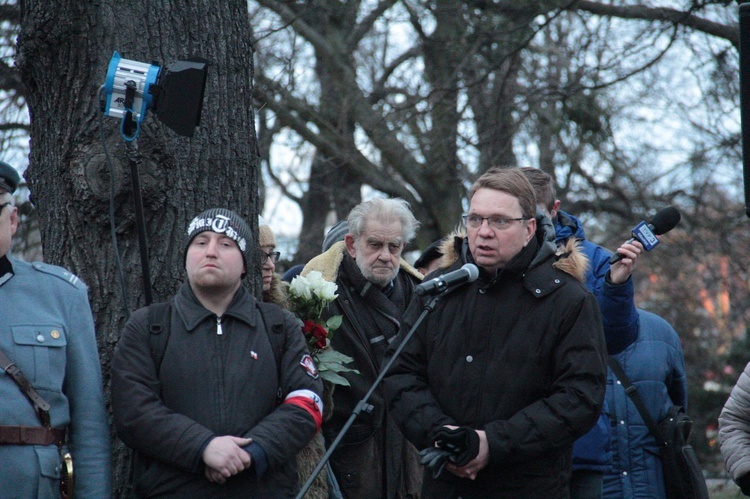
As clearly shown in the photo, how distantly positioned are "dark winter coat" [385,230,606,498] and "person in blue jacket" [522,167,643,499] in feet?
1.34

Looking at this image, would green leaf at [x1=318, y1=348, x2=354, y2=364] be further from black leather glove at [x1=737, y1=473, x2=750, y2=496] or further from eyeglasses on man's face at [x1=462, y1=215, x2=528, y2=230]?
black leather glove at [x1=737, y1=473, x2=750, y2=496]

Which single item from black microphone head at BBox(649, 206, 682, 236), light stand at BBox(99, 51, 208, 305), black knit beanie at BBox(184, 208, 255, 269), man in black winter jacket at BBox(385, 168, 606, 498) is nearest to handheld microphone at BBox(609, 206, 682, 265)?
black microphone head at BBox(649, 206, 682, 236)

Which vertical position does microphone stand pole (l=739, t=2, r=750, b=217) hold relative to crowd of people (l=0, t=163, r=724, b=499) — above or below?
above

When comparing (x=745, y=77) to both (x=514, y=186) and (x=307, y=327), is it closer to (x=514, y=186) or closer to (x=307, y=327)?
(x=514, y=186)

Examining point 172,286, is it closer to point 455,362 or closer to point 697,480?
point 455,362

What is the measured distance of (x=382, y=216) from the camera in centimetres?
553

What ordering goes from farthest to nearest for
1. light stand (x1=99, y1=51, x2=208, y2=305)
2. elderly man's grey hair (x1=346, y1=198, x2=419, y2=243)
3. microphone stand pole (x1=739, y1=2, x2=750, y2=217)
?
1. elderly man's grey hair (x1=346, y1=198, x2=419, y2=243)
2. microphone stand pole (x1=739, y1=2, x2=750, y2=217)
3. light stand (x1=99, y1=51, x2=208, y2=305)

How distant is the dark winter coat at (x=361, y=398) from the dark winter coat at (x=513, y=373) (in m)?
0.98

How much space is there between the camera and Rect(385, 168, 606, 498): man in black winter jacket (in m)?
3.70

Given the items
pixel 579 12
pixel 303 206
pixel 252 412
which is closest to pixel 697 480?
pixel 252 412

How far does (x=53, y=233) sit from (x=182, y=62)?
1.09m

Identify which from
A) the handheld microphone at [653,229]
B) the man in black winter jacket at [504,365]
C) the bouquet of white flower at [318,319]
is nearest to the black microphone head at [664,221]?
the handheld microphone at [653,229]

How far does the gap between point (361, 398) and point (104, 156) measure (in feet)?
5.79

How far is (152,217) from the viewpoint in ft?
14.2
